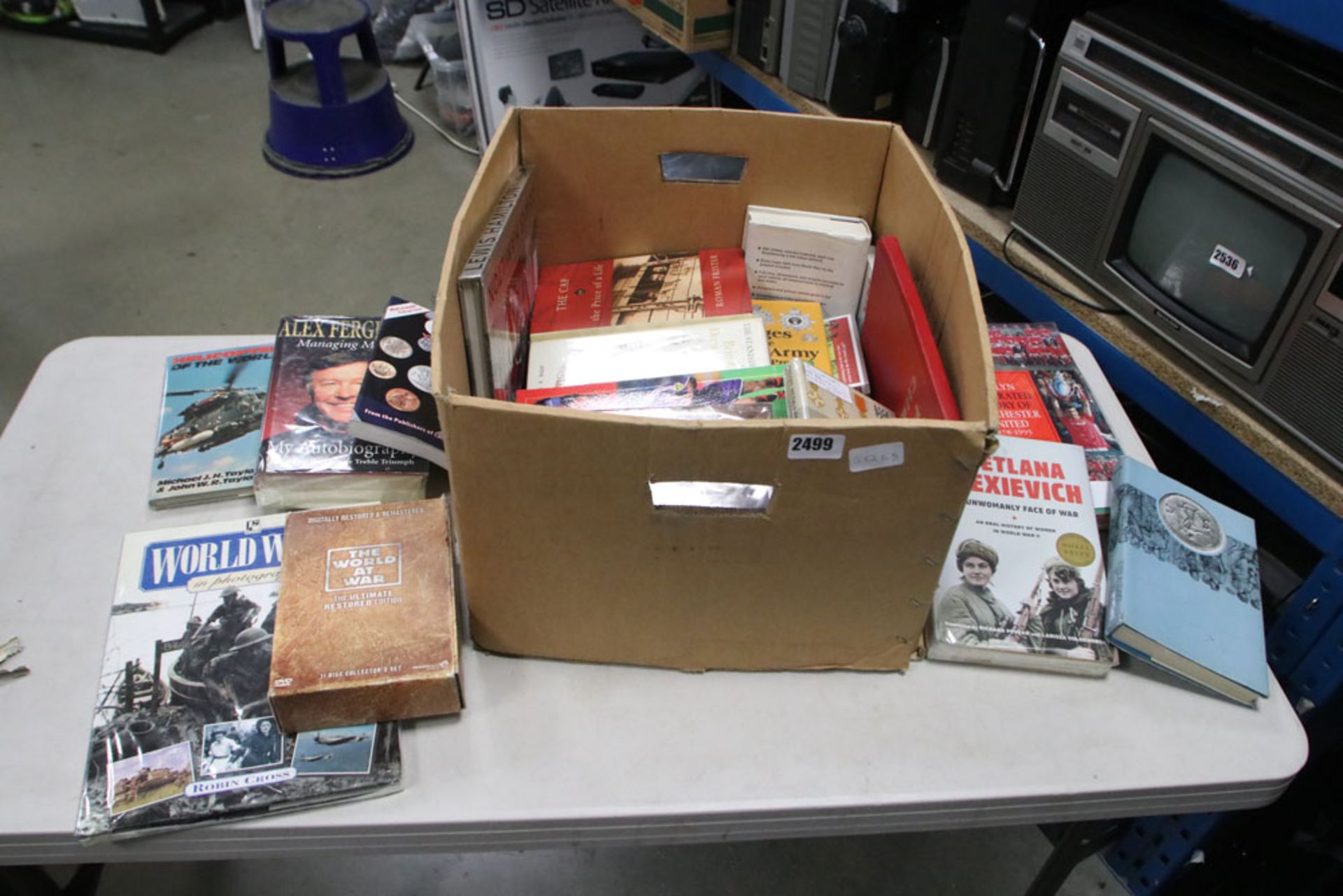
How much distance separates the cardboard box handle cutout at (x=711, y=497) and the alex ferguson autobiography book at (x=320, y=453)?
0.30 meters

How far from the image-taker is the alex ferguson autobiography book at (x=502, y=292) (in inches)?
31.6

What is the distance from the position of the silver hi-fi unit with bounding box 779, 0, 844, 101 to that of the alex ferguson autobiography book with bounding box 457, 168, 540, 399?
2.83ft

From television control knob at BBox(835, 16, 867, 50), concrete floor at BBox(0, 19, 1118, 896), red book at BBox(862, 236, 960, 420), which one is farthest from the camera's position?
television control knob at BBox(835, 16, 867, 50)

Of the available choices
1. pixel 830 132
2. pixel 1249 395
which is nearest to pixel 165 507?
pixel 830 132

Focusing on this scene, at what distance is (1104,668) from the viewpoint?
32.6 inches

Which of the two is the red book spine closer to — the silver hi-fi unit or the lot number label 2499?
the lot number label 2499

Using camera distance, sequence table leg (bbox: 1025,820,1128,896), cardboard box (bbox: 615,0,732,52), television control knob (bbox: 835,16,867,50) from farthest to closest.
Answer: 1. cardboard box (bbox: 615,0,732,52)
2. television control knob (bbox: 835,16,867,50)
3. table leg (bbox: 1025,820,1128,896)

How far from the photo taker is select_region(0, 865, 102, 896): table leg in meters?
0.95

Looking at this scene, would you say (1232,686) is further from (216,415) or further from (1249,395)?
(216,415)

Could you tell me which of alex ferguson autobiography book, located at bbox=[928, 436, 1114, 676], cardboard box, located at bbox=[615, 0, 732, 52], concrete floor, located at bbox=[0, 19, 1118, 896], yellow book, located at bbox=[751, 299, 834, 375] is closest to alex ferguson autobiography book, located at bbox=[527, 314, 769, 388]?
yellow book, located at bbox=[751, 299, 834, 375]

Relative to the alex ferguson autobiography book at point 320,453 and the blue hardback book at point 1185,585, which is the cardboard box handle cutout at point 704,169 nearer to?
the alex ferguson autobiography book at point 320,453

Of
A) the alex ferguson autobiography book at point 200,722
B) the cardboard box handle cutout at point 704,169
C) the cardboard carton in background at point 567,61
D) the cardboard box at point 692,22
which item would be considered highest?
the cardboard box handle cutout at point 704,169

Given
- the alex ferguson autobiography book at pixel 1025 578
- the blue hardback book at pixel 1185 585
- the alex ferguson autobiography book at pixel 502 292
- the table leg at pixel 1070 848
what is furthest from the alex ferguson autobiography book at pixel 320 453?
the table leg at pixel 1070 848

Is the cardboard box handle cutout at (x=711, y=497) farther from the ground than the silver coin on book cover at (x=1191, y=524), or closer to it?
farther from the ground
